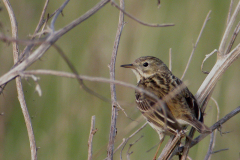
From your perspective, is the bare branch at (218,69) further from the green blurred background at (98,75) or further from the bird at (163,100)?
the green blurred background at (98,75)

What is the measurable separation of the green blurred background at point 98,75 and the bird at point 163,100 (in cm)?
70

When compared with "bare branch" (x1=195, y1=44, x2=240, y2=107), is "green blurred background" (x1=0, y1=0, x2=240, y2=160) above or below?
above

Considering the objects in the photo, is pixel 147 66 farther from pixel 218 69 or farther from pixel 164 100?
pixel 164 100

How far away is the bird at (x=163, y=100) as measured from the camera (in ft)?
11.5

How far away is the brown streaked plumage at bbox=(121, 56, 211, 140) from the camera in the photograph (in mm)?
3527

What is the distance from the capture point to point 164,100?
2873 mm

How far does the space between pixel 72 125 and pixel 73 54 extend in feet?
3.89

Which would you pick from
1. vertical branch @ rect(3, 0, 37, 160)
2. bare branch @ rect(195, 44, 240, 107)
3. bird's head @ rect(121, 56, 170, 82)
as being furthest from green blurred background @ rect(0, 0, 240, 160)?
vertical branch @ rect(3, 0, 37, 160)

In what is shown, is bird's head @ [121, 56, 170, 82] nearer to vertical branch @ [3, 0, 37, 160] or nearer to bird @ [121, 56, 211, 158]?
bird @ [121, 56, 211, 158]

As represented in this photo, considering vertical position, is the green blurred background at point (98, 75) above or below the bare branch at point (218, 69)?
above

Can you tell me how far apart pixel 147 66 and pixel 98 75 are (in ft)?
3.19

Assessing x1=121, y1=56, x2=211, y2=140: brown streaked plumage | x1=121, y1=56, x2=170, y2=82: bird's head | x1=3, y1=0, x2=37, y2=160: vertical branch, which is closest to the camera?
x1=3, y1=0, x2=37, y2=160: vertical branch

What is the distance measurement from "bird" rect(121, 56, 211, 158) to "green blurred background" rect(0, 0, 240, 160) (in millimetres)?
696

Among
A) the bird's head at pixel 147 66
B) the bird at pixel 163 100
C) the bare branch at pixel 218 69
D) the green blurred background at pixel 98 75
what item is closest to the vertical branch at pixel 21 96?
the bird at pixel 163 100
